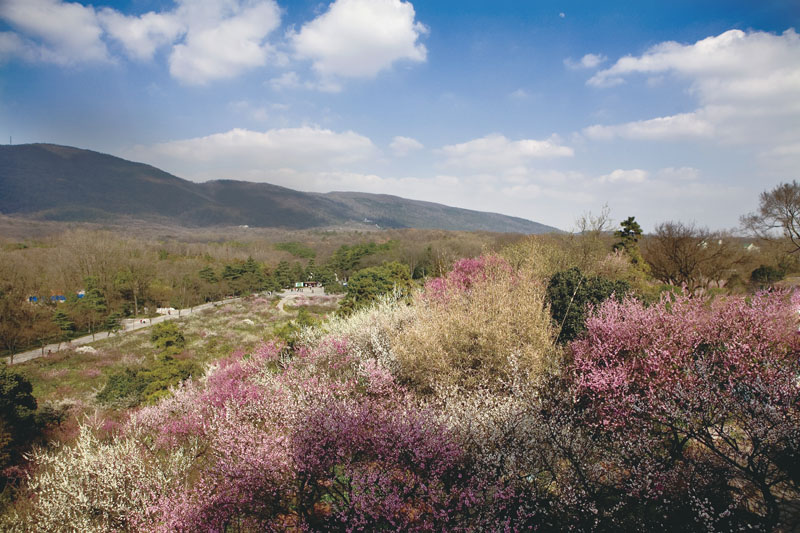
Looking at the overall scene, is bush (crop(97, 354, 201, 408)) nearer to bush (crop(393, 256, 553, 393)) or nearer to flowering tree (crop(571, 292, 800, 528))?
bush (crop(393, 256, 553, 393))

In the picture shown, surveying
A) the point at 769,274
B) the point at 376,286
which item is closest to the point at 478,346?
the point at 376,286

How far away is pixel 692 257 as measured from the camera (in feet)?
66.6

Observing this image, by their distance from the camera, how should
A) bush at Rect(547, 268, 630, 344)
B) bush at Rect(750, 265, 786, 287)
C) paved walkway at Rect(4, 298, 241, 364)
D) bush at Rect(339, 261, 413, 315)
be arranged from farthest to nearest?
paved walkway at Rect(4, 298, 241, 364) < bush at Rect(750, 265, 786, 287) < bush at Rect(339, 261, 413, 315) < bush at Rect(547, 268, 630, 344)

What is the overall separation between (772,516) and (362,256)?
217 feet

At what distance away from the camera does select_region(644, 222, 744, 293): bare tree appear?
Result: 20109 millimetres

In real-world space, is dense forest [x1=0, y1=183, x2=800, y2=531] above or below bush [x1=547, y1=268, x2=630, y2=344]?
below

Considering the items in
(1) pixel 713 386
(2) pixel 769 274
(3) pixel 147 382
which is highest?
(2) pixel 769 274

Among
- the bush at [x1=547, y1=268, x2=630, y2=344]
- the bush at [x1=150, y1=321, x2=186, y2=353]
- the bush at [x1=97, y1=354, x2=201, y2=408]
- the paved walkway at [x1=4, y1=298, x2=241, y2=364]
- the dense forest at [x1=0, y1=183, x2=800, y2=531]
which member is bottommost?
the paved walkway at [x1=4, y1=298, x2=241, y2=364]

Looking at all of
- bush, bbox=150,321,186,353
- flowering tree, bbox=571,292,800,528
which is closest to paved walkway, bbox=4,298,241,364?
bush, bbox=150,321,186,353

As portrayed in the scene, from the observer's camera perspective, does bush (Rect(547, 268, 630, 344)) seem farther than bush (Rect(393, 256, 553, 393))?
Yes

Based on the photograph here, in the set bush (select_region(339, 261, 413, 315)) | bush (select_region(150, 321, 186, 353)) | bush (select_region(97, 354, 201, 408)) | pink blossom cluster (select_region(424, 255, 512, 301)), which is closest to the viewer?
pink blossom cluster (select_region(424, 255, 512, 301))

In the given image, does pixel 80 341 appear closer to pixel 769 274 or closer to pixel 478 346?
pixel 478 346

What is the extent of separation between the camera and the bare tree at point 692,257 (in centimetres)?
2011

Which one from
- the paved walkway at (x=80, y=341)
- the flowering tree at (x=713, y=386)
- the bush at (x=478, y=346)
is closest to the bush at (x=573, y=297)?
the bush at (x=478, y=346)
